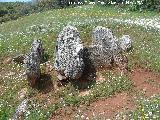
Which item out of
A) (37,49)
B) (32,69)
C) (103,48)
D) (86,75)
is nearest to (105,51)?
(103,48)

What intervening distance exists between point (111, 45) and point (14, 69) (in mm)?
6940

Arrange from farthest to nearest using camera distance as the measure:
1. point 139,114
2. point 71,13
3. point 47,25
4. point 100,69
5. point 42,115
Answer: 1. point 71,13
2. point 47,25
3. point 100,69
4. point 42,115
5. point 139,114

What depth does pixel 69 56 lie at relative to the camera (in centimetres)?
2659

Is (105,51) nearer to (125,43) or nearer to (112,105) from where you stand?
(125,43)

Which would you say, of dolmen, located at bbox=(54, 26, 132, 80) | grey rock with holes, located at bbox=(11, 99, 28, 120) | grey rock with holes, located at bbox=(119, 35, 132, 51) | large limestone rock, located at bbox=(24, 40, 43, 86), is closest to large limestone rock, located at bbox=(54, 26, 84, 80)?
dolmen, located at bbox=(54, 26, 132, 80)

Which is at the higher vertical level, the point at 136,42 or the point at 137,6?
the point at 136,42

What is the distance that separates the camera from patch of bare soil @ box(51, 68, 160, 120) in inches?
906

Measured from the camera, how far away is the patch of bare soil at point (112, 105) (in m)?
23.0

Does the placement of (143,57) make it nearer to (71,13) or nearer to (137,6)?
(71,13)

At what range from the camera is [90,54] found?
27.8m

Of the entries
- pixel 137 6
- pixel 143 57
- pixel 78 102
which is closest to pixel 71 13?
pixel 137 6

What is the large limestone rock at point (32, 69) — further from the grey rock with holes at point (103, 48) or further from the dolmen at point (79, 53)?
the grey rock with holes at point (103, 48)

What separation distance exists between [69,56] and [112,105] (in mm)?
4622

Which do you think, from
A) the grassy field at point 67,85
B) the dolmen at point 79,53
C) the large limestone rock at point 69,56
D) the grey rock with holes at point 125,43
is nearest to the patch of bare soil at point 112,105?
the grassy field at point 67,85
